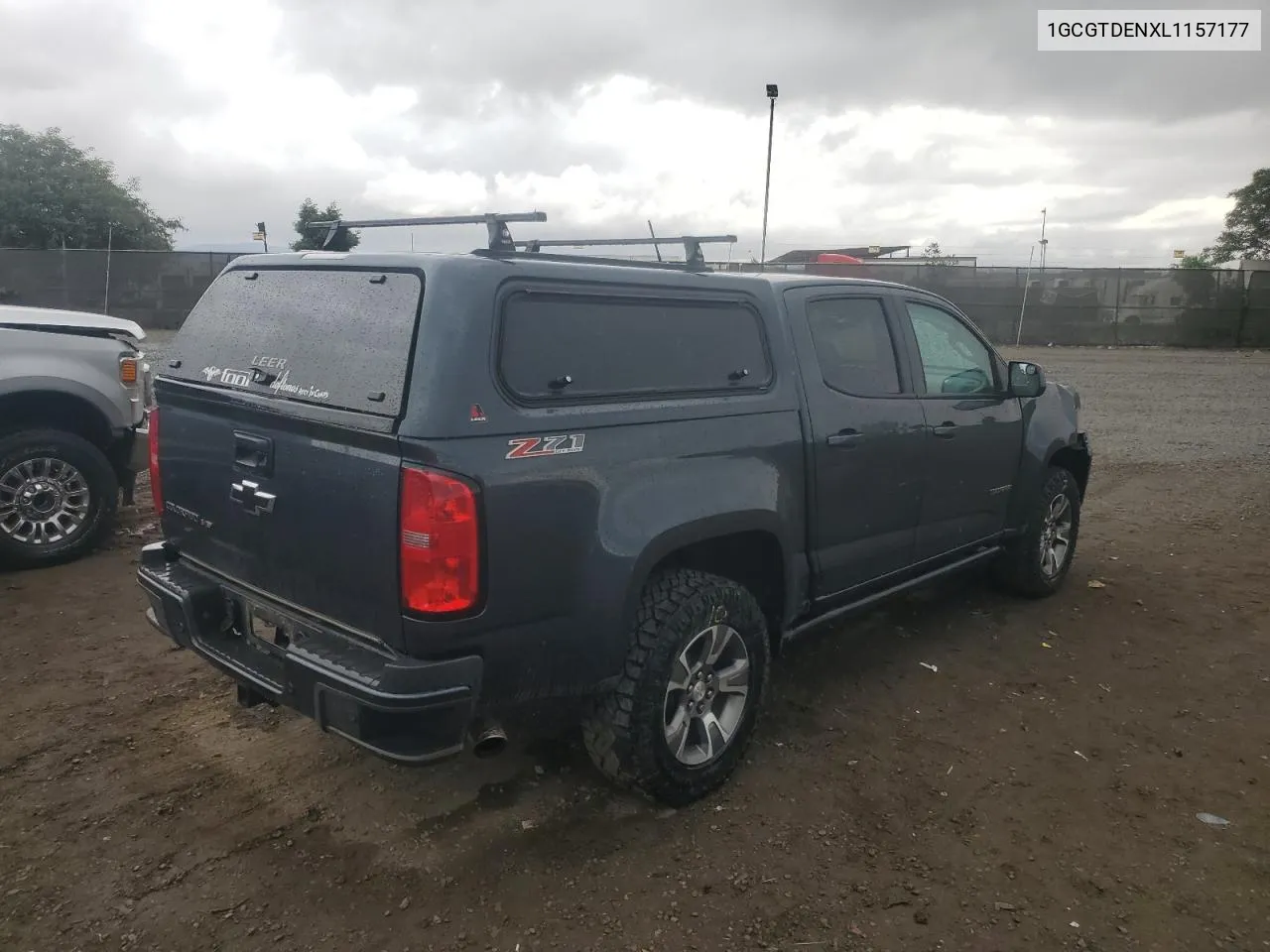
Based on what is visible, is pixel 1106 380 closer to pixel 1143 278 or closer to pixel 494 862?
pixel 1143 278

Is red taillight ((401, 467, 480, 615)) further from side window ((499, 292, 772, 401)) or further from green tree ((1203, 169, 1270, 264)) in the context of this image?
green tree ((1203, 169, 1270, 264))

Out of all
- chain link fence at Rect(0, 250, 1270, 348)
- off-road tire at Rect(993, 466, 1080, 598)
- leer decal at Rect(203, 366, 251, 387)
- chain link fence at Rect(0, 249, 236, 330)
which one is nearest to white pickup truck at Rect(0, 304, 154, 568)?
leer decal at Rect(203, 366, 251, 387)

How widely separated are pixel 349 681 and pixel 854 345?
101 inches

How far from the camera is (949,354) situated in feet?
15.7

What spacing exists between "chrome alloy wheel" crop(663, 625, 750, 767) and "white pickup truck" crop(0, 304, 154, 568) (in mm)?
4262

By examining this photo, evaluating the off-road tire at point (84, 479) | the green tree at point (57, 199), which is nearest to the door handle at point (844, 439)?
the off-road tire at point (84, 479)

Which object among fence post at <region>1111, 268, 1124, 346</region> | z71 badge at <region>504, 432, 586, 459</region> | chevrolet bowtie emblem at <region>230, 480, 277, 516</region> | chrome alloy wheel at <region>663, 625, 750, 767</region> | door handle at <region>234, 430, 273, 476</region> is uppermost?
fence post at <region>1111, 268, 1124, 346</region>

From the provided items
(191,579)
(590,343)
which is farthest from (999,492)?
(191,579)

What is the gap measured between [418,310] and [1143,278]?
26401mm

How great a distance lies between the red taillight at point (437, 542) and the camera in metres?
2.60

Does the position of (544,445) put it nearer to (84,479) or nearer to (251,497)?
(251,497)

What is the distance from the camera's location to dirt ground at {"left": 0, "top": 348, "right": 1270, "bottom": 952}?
111 inches

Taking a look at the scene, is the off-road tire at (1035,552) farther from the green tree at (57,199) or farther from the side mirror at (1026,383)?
the green tree at (57,199)

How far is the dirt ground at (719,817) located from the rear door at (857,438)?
2.29ft
